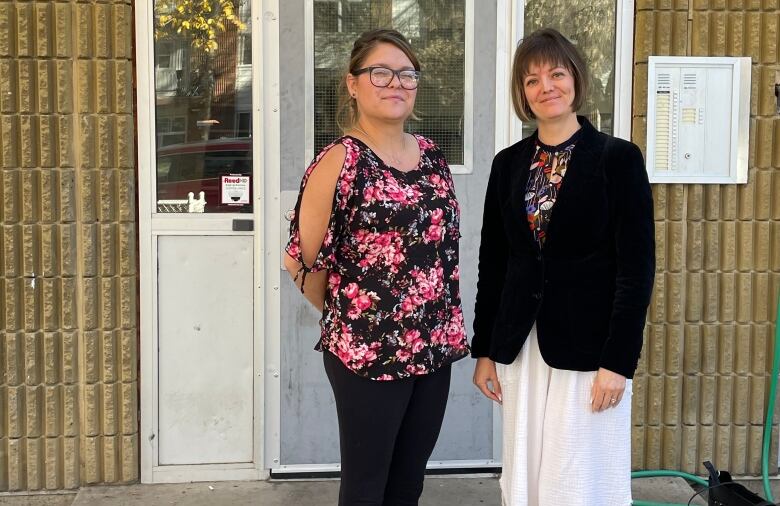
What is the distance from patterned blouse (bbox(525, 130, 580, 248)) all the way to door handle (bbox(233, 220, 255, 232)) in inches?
68.8

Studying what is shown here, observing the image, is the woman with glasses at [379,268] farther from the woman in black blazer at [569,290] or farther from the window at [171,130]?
the window at [171,130]

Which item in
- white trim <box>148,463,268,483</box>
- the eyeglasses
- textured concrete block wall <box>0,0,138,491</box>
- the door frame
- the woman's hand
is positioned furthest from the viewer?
white trim <box>148,463,268,483</box>

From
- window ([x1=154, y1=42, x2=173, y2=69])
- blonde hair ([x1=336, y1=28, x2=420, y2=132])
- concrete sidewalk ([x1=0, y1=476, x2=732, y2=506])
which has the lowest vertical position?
concrete sidewalk ([x1=0, y1=476, x2=732, y2=506])

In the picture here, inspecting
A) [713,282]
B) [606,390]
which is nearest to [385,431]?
[606,390]

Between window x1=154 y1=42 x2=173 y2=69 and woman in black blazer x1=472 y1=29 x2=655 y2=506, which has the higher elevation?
window x1=154 y1=42 x2=173 y2=69

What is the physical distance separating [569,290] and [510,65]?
5.91ft

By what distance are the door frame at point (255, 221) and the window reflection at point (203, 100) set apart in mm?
48

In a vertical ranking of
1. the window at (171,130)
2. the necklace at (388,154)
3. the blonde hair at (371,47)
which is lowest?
the necklace at (388,154)

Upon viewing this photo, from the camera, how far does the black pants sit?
7.60 ft

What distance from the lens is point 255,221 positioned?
12.2 ft

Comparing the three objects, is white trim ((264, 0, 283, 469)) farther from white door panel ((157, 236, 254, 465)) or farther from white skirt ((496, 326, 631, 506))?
white skirt ((496, 326, 631, 506))

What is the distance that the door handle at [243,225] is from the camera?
3.74 metres

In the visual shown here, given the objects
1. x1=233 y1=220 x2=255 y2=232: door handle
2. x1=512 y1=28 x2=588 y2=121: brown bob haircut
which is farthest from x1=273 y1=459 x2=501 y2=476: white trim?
x1=512 y1=28 x2=588 y2=121: brown bob haircut

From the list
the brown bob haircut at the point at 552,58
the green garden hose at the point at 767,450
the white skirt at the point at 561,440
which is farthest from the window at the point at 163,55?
the green garden hose at the point at 767,450
